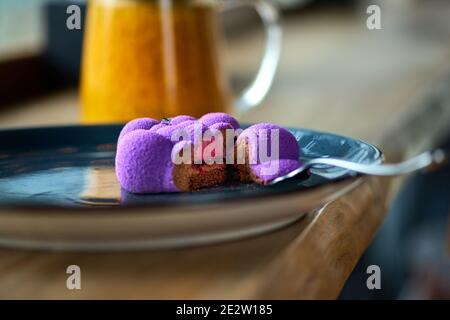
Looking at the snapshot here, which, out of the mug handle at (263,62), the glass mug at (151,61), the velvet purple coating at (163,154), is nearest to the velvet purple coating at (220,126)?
the velvet purple coating at (163,154)

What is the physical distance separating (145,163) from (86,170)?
8 centimetres

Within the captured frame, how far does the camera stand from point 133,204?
1.10 ft

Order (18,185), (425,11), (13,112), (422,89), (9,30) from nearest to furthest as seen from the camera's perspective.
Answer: (18,185), (13,112), (422,89), (9,30), (425,11)

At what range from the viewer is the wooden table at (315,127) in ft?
1.16

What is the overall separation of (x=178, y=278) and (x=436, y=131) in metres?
1.01

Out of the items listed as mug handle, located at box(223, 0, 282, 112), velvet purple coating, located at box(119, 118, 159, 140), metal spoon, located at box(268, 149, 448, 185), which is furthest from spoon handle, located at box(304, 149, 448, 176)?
mug handle, located at box(223, 0, 282, 112)

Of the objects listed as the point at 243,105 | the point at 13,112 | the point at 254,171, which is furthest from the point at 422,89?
the point at 254,171

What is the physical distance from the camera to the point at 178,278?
0.36m

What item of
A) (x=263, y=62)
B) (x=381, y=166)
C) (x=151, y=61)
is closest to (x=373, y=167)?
(x=381, y=166)

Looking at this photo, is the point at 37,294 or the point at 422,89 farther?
the point at 422,89

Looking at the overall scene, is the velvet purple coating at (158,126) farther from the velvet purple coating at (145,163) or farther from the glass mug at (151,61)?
the glass mug at (151,61)

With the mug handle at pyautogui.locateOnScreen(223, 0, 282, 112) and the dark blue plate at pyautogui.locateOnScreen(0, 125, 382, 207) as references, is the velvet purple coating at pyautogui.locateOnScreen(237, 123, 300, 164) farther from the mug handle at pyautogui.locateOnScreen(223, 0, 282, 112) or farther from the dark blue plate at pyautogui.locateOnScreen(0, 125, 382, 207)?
the mug handle at pyautogui.locateOnScreen(223, 0, 282, 112)

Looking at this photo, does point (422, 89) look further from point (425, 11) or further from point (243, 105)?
point (425, 11)

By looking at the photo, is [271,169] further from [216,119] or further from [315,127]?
[315,127]
